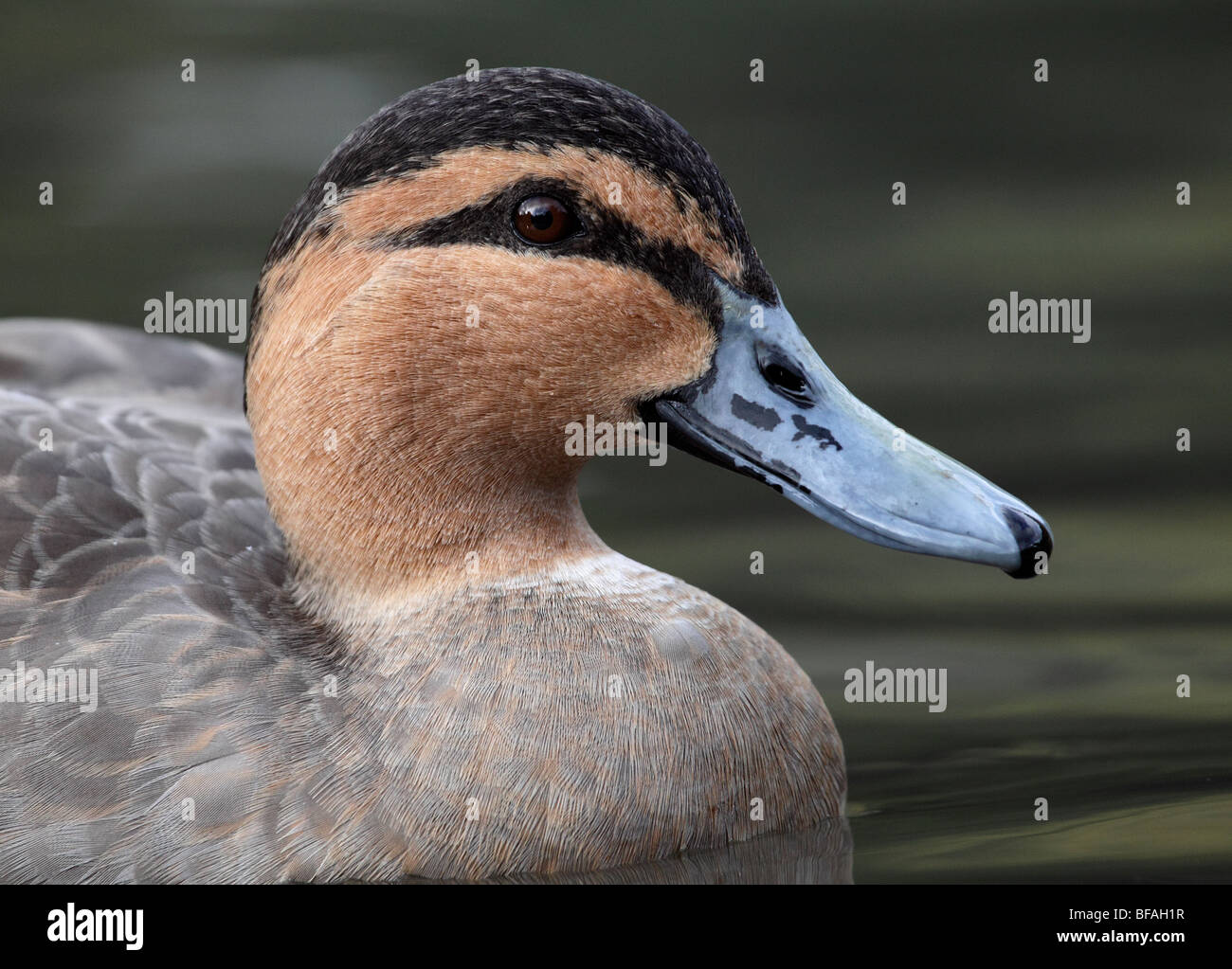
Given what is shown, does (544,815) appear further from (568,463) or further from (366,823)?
(568,463)

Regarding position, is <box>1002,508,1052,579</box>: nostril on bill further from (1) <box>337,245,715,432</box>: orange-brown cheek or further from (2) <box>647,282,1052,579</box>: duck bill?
(1) <box>337,245,715,432</box>: orange-brown cheek

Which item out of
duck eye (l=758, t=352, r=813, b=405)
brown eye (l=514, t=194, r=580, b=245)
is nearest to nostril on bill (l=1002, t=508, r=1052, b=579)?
duck eye (l=758, t=352, r=813, b=405)

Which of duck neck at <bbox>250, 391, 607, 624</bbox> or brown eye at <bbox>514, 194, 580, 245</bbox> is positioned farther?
duck neck at <bbox>250, 391, 607, 624</bbox>

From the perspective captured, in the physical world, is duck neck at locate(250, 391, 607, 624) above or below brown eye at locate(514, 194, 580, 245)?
below

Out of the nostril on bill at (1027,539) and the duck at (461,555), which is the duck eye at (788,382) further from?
the nostril on bill at (1027,539)

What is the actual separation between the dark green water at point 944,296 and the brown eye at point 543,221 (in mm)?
1768

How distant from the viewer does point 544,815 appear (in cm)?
457

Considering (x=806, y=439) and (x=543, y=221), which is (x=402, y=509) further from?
(x=806, y=439)

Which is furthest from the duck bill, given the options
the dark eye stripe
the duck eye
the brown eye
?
the brown eye

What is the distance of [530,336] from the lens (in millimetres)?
4617

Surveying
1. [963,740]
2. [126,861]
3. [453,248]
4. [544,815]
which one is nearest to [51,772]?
[126,861]

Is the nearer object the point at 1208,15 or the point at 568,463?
the point at 568,463

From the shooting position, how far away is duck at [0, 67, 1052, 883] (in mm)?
4512

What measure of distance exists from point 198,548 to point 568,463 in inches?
39.1
